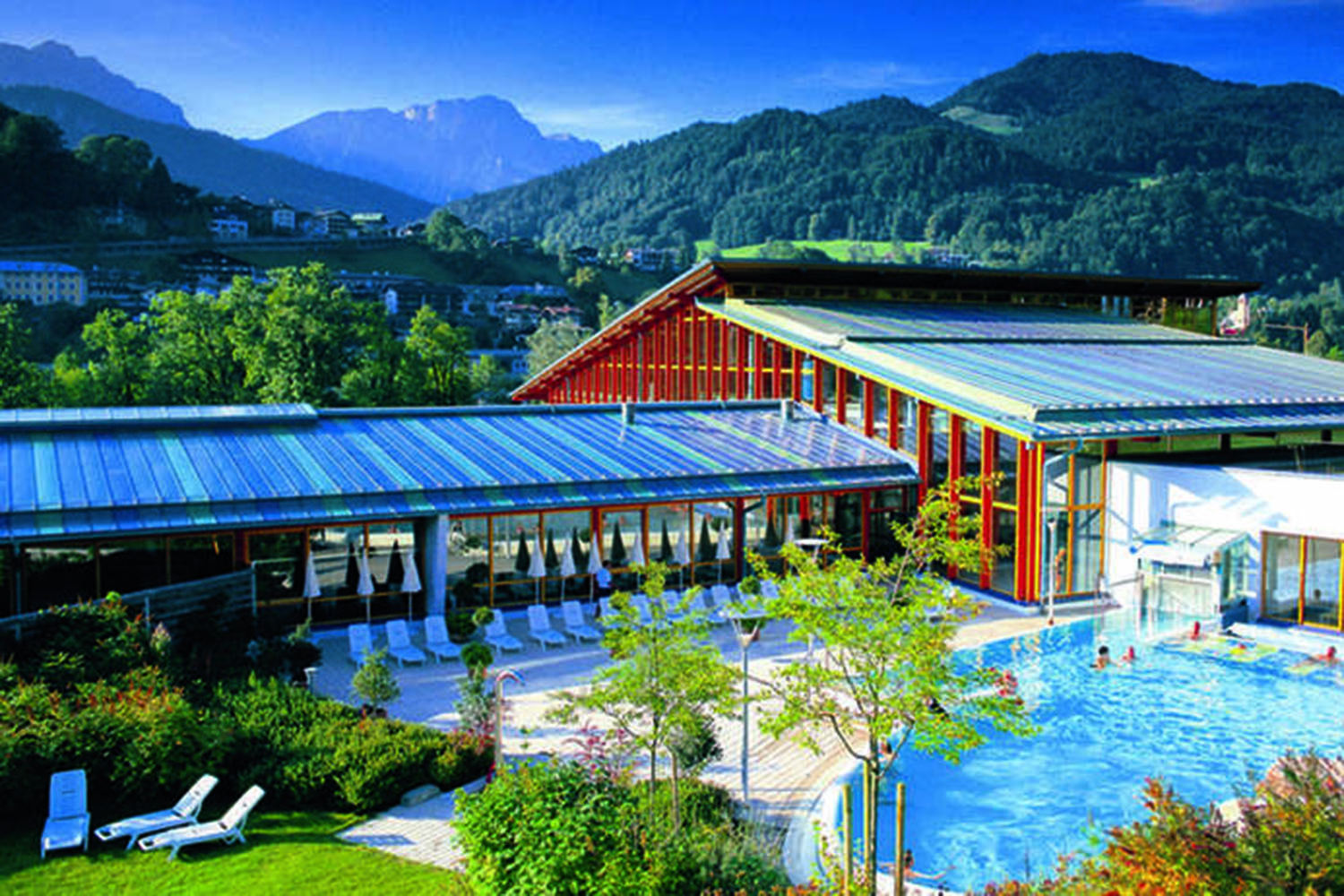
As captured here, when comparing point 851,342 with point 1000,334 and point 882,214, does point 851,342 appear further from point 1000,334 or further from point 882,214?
point 882,214

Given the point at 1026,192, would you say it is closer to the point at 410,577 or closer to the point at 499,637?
the point at 410,577

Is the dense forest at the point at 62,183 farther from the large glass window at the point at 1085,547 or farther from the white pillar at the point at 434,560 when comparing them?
the large glass window at the point at 1085,547

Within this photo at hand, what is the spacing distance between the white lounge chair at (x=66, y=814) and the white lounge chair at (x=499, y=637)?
7901 millimetres

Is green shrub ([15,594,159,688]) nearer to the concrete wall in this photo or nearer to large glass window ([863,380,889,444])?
large glass window ([863,380,889,444])

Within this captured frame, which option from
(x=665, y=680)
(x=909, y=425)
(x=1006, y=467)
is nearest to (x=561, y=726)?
(x=665, y=680)

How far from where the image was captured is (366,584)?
20375 millimetres

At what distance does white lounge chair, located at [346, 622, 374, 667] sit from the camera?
1819 cm

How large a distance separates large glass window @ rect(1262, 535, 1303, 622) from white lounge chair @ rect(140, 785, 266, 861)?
17.7m

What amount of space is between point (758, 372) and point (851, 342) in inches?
154

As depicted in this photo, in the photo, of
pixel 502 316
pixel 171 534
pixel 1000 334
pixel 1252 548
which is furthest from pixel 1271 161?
pixel 171 534

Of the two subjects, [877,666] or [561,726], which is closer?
[877,666]

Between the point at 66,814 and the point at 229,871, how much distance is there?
2036 millimetres

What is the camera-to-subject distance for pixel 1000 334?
3219 centimetres

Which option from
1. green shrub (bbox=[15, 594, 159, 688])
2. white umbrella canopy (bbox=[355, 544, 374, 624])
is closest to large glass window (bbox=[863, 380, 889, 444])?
white umbrella canopy (bbox=[355, 544, 374, 624])
